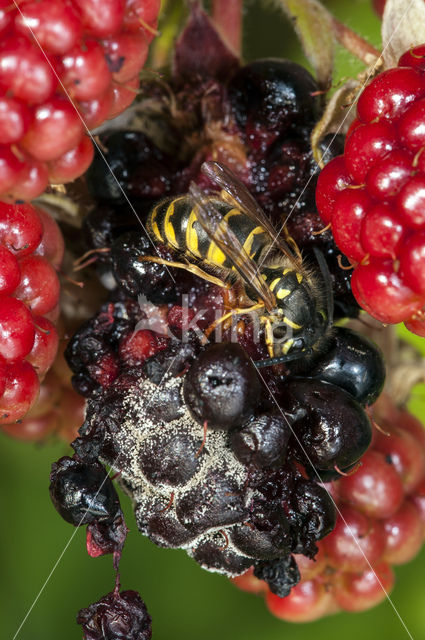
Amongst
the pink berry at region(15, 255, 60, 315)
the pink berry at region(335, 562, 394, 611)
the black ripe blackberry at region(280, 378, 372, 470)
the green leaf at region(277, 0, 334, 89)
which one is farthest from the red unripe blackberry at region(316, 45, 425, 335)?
the pink berry at region(335, 562, 394, 611)

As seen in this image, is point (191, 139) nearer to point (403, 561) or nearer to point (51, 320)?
point (51, 320)

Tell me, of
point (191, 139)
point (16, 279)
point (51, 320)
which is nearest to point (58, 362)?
point (51, 320)

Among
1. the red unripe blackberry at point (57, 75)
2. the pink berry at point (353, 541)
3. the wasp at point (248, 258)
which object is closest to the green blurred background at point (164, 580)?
the pink berry at point (353, 541)

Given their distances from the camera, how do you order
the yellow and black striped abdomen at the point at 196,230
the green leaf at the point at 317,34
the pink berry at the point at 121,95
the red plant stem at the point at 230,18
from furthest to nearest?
the red plant stem at the point at 230,18 → the green leaf at the point at 317,34 → the yellow and black striped abdomen at the point at 196,230 → the pink berry at the point at 121,95

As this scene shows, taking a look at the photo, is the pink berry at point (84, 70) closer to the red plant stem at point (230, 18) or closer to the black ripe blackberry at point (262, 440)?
the black ripe blackberry at point (262, 440)

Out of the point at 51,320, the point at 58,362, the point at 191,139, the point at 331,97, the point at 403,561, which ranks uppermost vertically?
the point at 331,97

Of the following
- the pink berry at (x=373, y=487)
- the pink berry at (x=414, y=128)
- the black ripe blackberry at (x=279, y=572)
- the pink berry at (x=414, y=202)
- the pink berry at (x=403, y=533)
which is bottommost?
the pink berry at (x=403, y=533)
